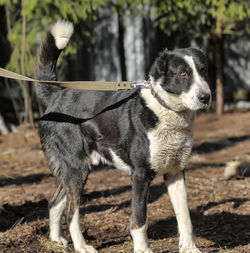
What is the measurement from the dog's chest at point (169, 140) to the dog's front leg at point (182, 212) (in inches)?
9.9

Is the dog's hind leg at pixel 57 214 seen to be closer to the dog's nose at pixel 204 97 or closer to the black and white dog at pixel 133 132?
the black and white dog at pixel 133 132

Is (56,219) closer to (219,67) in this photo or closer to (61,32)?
(61,32)

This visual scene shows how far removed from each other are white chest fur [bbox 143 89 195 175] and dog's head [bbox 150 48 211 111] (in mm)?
86

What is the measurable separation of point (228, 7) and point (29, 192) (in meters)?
5.61

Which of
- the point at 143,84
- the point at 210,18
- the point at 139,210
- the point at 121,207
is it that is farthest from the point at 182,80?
the point at 210,18

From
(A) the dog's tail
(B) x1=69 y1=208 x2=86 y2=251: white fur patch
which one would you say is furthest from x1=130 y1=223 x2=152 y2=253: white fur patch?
(A) the dog's tail

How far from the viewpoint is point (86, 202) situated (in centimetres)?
555

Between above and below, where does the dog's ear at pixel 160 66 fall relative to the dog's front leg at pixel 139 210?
above

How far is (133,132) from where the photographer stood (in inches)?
145

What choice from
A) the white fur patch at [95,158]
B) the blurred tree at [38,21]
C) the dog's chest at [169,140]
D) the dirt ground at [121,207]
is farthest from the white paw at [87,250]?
the blurred tree at [38,21]

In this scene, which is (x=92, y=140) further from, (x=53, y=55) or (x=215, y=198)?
(x=215, y=198)

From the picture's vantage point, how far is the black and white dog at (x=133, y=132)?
11.6 ft

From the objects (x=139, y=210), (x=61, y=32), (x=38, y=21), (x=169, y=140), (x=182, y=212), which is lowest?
(x=182, y=212)

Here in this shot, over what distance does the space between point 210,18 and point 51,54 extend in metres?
7.50
